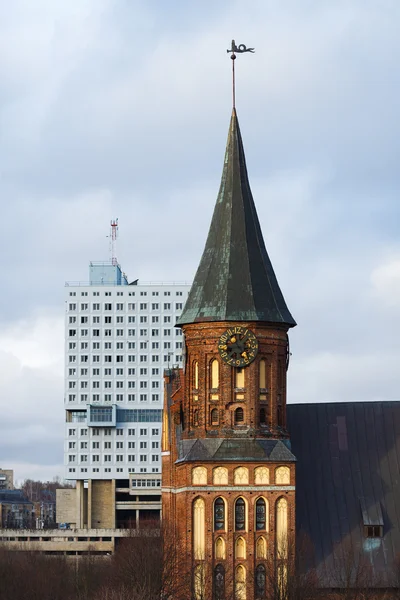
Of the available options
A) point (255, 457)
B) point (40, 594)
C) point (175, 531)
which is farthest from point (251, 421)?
point (40, 594)

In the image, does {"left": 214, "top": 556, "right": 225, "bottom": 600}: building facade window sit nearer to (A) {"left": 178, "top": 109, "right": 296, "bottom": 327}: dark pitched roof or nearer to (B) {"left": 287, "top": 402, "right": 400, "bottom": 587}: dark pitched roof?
(B) {"left": 287, "top": 402, "right": 400, "bottom": 587}: dark pitched roof

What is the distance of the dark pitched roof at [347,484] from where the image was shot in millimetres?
86688

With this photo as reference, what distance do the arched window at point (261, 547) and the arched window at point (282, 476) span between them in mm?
3403

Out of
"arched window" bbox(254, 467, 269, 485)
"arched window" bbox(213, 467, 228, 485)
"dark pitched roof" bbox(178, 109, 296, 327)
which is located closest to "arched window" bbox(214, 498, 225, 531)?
"arched window" bbox(213, 467, 228, 485)

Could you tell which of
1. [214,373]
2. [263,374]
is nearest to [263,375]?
[263,374]

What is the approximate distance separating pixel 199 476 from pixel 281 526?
18.2 feet

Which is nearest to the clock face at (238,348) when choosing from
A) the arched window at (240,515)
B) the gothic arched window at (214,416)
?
the gothic arched window at (214,416)

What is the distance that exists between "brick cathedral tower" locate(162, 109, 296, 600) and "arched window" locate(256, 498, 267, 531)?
0.06 m

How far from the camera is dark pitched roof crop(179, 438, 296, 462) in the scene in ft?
280

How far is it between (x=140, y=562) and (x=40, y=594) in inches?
756

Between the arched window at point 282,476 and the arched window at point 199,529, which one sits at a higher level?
the arched window at point 282,476

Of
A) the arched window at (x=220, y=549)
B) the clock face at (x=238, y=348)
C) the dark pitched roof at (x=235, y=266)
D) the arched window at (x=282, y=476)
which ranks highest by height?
the dark pitched roof at (x=235, y=266)

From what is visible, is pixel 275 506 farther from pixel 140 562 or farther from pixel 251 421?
pixel 140 562

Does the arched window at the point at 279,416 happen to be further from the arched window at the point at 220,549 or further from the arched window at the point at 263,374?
the arched window at the point at 220,549
